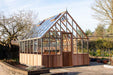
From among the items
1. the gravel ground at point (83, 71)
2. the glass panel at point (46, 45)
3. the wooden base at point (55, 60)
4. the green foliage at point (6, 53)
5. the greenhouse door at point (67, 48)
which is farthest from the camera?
the green foliage at point (6, 53)

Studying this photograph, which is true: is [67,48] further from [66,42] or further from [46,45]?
[46,45]

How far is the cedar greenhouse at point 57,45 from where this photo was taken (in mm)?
12891

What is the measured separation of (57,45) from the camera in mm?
14023

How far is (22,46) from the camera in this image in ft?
55.4

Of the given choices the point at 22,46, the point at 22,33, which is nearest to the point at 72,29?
the point at 22,46

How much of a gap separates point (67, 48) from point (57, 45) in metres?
0.98

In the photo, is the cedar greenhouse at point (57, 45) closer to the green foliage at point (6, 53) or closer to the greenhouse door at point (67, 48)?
the greenhouse door at point (67, 48)

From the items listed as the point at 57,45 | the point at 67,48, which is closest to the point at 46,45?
the point at 57,45

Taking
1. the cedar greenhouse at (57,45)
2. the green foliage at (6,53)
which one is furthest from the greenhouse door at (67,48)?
the green foliage at (6,53)

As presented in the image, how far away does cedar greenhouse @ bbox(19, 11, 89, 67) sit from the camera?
42.3 feet

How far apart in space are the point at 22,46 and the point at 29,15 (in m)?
5.35

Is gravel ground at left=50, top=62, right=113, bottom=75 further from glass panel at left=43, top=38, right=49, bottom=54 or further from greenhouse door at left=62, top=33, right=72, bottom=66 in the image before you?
glass panel at left=43, top=38, right=49, bottom=54

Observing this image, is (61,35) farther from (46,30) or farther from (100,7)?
(100,7)

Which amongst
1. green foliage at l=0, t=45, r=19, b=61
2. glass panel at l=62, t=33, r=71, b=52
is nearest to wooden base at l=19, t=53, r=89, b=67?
glass panel at l=62, t=33, r=71, b=52
